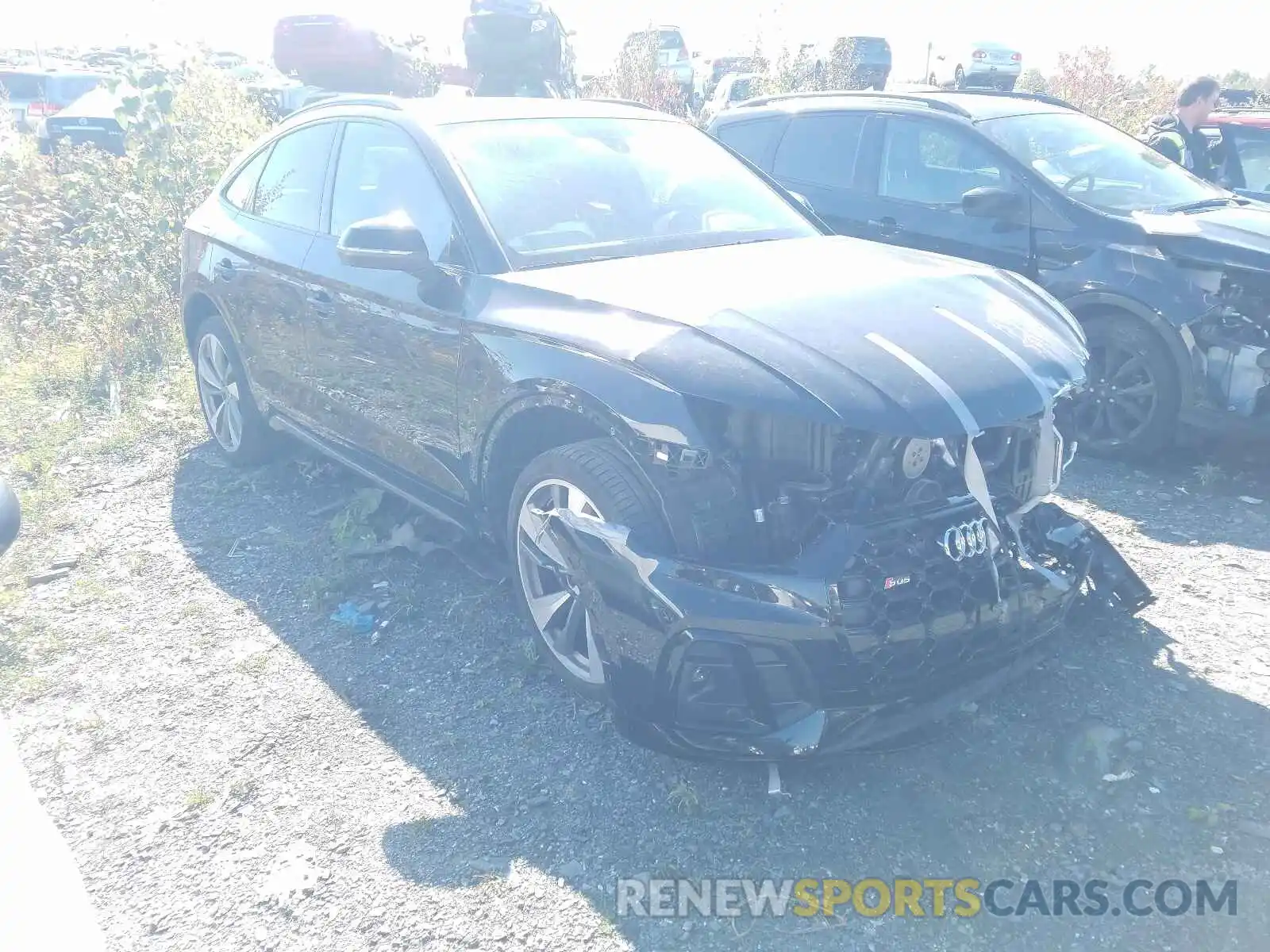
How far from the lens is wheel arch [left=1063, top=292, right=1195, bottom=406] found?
483 centimetres

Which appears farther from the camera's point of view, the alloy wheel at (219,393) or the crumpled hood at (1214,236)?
the alloy wheel at (219,393)

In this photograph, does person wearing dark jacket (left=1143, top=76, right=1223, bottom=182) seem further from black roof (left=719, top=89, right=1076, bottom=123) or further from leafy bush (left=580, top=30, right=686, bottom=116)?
leafy bush (left=580, top=30, right=686, bottom=116)

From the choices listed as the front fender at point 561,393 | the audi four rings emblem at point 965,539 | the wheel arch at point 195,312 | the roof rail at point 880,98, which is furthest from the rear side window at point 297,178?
the roof rail at point 880,98

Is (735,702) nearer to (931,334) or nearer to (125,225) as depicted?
(931,334)

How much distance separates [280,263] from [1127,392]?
414cm

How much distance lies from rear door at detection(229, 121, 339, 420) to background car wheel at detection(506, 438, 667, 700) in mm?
1720

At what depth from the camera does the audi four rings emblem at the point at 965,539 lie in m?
2.63

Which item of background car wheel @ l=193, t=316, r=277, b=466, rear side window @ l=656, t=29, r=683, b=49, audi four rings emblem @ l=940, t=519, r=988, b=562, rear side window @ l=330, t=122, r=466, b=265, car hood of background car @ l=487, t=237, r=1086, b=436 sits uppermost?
rear side window @ l=656, t=29, r=683, b=49

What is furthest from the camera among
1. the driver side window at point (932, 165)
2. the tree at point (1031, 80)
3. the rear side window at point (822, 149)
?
the tree at point (1031, 80)

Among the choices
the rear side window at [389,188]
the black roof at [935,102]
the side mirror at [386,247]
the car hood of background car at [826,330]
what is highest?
the black roof at [935,102]

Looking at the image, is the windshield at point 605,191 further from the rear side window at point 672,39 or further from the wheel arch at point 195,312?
the rear side window at point 672,39

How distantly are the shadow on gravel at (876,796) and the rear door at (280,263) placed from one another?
155 centimetres

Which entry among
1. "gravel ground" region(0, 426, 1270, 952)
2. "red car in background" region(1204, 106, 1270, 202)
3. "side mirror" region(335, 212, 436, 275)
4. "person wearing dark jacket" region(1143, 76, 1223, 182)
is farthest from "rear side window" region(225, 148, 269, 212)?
"red car in background" region(1204, 106, 1270, 202)

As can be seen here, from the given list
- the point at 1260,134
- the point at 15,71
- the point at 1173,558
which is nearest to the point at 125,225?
the point at 1173,558
